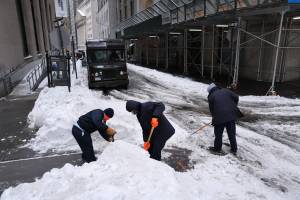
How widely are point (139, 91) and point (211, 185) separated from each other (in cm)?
1015

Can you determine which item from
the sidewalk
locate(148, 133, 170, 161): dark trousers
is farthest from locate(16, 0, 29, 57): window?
locate(148, 133, 170, 161): dark trousers

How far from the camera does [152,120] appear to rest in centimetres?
464

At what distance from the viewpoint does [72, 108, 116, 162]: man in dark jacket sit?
5.07 m

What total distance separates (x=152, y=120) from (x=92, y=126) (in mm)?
1290

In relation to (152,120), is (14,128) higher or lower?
lower

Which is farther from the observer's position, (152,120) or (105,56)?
(105,56)

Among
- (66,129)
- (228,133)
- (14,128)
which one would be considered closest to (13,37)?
(14,128)

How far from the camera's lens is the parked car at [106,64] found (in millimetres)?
14664

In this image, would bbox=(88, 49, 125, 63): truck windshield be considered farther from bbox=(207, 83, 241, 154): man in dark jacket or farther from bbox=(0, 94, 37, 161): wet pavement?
bbox=(207, 83, 241, 154): man in dark jacket

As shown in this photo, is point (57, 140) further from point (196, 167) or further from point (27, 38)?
point (27, 38)

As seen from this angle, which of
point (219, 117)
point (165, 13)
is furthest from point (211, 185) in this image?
point (165, 13)

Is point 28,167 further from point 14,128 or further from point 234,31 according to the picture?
point 234,31

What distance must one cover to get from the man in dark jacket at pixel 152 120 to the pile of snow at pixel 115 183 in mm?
447

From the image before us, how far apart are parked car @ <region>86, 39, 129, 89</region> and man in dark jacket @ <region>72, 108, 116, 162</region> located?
31.4ft
